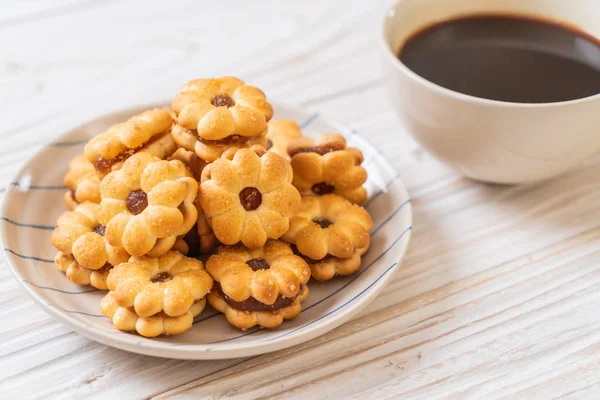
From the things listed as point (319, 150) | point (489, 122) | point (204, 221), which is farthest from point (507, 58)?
point (204, 221)

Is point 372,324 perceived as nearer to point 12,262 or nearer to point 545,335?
point 545,335

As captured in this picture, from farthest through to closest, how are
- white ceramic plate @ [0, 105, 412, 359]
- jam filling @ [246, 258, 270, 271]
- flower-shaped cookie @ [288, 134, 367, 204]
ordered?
flower-shaped cookie @ [288, 134, 367, 204], jam filling @ [246, 258, 270, 271], white ceramic plate @ [0, 105, 412, 359]

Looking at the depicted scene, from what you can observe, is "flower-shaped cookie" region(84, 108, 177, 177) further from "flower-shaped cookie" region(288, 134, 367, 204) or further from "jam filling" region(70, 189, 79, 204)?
"flower-shaped cookie" region(288, 134, 367, 204)

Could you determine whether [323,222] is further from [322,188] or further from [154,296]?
[154,296]

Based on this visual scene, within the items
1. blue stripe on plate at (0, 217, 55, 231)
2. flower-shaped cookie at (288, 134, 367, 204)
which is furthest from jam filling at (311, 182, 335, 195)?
blue stripe on plate at (0, 217, 55, 231)

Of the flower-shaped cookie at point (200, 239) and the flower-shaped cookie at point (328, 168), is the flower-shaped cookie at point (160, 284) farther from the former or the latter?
the flower-shaped cookie at point (328, 168)

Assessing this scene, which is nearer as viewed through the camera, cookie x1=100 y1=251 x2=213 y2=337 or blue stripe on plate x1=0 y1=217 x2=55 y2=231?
cookie x1=100 y1=251 x2=213 y2=337

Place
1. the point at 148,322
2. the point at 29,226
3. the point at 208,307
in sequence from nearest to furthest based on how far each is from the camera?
the point at 148,322
the point at 208,307
the point at 29,226
